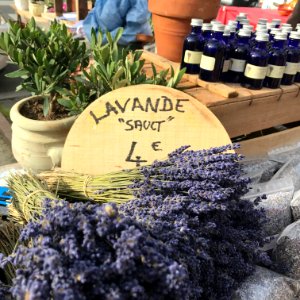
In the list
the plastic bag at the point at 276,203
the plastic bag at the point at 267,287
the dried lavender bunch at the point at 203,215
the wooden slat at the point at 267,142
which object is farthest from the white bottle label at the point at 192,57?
the plastic bag at the point at 267,287

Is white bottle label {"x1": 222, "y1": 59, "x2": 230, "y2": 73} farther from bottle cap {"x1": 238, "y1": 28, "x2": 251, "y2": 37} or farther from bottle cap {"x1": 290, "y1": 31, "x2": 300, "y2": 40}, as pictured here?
bottle cap {"x1": 290, "y1": 31, "x2": 300, "y2": 40}

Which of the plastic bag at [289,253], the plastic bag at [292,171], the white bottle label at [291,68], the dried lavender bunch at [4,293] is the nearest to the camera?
the dried lavender bunch at [4,293]

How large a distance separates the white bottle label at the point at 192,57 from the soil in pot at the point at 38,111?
63cm

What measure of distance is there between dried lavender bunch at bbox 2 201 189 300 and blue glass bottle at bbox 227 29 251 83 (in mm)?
1175

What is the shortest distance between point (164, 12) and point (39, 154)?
94 cm

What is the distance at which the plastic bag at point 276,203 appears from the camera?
1.29 metres

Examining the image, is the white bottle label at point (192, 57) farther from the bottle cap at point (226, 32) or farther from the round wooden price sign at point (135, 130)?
the round wooden price sign at point (135, 130)

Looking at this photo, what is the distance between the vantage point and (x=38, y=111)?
1.70 m

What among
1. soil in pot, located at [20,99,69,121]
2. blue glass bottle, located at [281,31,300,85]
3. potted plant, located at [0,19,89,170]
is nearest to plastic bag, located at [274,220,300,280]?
blue glass bottle, located at [281,31,300,85]

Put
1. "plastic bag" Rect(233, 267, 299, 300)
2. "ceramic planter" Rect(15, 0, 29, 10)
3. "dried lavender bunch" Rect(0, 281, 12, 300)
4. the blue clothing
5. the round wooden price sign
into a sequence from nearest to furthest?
"dried lavender bunch" Rect(0, 281, 12, 300)
"plastic bag" Rect(233, 267, 299, 300)
the round wooden price sign
the blue clothing
"ceramic planter" Rect(15, 0, 29, 10)

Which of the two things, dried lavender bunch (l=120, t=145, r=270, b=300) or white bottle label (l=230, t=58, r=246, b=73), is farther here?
white bottle label (l=230, t=58, r=246, b=73)

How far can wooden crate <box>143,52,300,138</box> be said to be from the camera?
1.55m

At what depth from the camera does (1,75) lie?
409 centimetres

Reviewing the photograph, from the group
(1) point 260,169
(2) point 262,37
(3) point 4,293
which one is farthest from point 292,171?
(3) point 4,293
